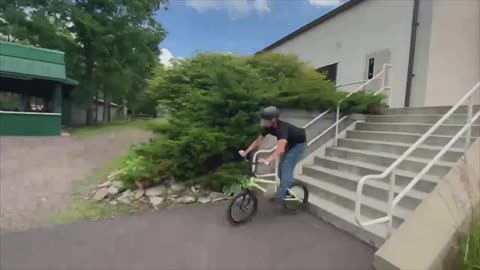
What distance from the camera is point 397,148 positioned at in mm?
5680

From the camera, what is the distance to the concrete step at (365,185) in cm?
429

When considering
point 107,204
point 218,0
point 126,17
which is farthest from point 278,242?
point 126,17

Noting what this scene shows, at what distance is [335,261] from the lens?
12.1 feet

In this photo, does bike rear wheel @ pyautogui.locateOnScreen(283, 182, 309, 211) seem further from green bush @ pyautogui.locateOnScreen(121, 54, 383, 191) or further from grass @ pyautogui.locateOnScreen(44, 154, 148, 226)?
grass @ pyautogui.locateOnScreen(44, 154, 148, 226)

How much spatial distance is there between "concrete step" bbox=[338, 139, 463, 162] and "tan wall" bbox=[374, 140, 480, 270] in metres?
0.95

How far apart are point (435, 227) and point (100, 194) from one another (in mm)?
5324

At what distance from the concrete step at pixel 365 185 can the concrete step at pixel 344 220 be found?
41 cm

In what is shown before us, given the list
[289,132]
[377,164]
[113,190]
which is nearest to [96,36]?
[113,190]

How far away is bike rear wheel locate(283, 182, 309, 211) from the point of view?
5098mm

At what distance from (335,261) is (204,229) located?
1.81 meters

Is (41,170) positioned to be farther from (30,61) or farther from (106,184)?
(30,61)

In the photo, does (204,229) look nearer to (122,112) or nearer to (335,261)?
(335,261)

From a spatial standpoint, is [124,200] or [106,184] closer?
[124,200]

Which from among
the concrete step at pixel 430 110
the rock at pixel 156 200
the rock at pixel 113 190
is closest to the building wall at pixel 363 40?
the concrete step at pixel 430 110
